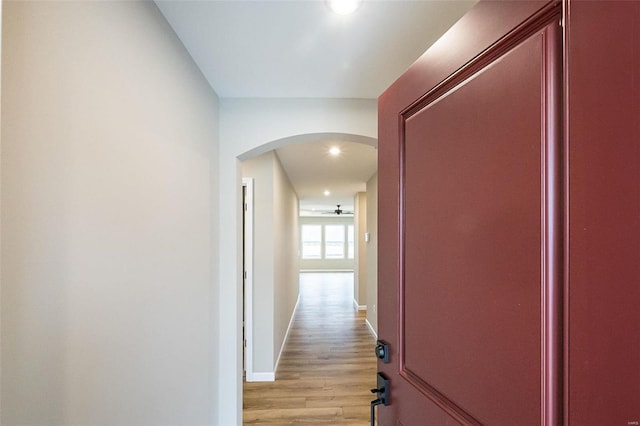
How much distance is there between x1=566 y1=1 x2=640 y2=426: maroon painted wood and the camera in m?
0.43

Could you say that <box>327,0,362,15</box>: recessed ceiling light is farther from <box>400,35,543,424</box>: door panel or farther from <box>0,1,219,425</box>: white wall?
<box>0,1,219,425</box>: white wall

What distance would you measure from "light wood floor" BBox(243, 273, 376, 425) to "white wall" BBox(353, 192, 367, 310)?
663 millimetres

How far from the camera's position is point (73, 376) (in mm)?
745

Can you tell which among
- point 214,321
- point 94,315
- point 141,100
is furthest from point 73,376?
point 214,321

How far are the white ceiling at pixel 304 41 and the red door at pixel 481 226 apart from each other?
407 mm

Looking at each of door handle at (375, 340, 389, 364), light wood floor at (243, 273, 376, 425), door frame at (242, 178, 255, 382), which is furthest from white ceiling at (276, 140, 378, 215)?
light wood floor at (243, 273, 376, 425)

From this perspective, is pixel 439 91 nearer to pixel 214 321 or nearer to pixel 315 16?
pixel 315 16

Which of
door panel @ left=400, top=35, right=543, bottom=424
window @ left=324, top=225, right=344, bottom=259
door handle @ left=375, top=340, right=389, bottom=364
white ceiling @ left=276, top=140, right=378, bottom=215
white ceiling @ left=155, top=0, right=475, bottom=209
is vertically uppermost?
white ceiling @ left=155, top=0, right=475, bottom=209

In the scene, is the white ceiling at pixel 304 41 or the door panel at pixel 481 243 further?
the white ceiling at pixel 304 41

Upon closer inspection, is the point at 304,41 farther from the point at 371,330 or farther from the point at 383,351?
the point at 371,330

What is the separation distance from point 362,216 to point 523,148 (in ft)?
18.6

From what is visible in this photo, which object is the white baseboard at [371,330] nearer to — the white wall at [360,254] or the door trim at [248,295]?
the white wall at [360,254]

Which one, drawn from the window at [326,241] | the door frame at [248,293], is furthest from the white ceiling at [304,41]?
the window at [326,241]

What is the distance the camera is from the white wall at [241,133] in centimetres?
193
